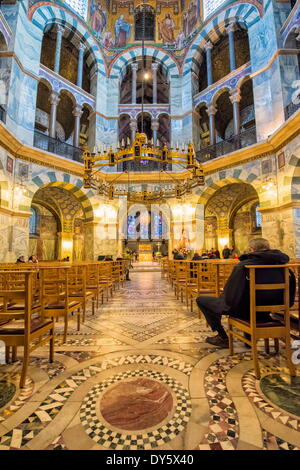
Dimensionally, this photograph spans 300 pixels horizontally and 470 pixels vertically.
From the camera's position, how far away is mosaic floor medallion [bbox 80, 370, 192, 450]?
1.31 m

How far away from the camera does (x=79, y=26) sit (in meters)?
11.3

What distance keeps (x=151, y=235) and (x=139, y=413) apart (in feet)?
31.9

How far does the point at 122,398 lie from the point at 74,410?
36cm

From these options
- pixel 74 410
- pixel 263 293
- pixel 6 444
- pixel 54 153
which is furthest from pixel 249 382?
pixel 54 153

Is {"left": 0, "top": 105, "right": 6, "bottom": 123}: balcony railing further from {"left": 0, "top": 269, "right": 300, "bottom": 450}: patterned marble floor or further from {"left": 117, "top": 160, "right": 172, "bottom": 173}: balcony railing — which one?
{"left": 0, "top": 269, "right": 300, "bottom": 450}: patterned marble floor

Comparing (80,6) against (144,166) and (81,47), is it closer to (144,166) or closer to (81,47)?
(81,47)

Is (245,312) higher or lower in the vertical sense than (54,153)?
lower

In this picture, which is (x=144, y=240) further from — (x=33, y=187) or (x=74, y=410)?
(x=74, y=410)

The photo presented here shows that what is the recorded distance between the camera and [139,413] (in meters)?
1.53

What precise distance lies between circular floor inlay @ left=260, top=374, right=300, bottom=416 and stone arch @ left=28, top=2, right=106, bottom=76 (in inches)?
579

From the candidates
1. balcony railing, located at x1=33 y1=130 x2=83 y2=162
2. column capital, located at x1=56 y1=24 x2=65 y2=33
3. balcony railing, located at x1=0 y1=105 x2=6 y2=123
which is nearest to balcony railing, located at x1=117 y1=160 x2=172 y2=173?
balcony railing, located at x1=33 y1=130 x2=83 y2=162

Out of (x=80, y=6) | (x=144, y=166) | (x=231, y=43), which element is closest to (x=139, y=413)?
(x=144, y=166)

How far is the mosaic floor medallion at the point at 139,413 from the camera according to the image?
51.5 inches

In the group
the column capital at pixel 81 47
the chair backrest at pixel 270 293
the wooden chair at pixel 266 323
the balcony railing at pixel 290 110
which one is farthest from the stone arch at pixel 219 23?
the wooden chair at pixel 266 323
